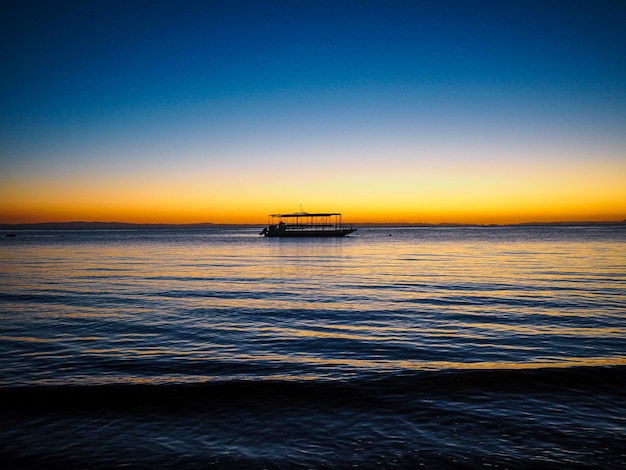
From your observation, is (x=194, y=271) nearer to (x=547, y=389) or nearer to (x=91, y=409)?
(x=91, y=409)

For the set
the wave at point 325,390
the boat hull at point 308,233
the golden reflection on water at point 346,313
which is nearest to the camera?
the wave at point 325,390

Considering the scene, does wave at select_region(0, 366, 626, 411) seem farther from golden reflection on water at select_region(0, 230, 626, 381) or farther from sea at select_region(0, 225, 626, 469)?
golden reflection on water at select_region(0, 230, 626, 381)

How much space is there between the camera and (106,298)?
23891 mm

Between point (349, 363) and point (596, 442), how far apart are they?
5.99 metres

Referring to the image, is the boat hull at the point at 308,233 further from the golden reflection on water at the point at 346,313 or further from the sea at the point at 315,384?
the sea at the point at 315,384

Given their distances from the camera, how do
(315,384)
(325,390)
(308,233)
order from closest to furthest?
(325,390), (315,384), (308,233)

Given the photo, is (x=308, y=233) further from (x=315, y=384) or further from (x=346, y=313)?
(x=315, y=384)

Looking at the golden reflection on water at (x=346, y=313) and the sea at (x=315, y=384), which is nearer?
the sea at (x=315, y=384)

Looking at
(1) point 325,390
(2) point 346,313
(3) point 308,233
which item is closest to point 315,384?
(1) point 325,390

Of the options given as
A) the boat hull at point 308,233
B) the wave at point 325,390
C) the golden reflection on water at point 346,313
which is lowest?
the golden reflection on water at point 346,313

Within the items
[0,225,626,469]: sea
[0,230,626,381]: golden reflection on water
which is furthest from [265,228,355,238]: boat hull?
[0,225,626,469]: sea

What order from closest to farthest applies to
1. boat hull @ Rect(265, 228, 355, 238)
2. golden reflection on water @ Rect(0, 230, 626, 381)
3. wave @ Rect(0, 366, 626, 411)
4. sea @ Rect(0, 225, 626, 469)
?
1. sea @ Rect(0, 225, 626, 469)
2. wave @ Rect(0, 366, 626, 411)
3. golden reflection on water @ Rect(0, 230, 626, 381)
4. boat hull @ Rect(265, 228, 355, 238)

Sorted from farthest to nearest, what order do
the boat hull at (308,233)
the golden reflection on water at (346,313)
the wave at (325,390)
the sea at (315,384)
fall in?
the boat hull at (308,233)
the golden reflection on water at (346,313)
the wave at (325,390)
the sea at (315,384)

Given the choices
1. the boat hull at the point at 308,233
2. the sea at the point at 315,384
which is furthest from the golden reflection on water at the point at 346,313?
the boat hull at the point at 308,233
